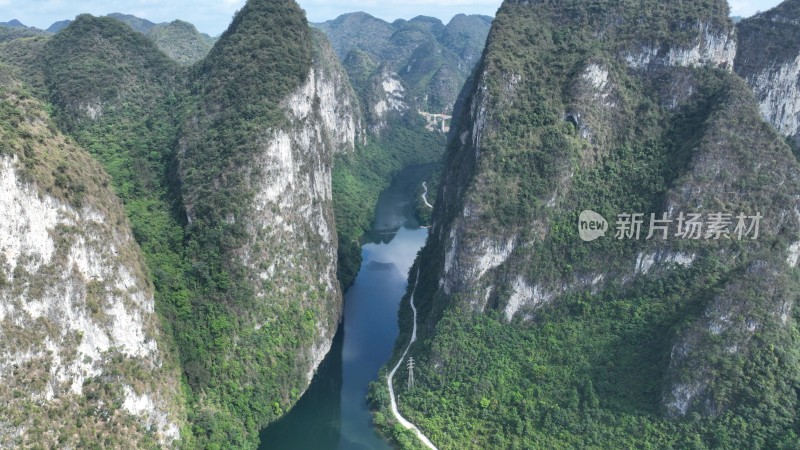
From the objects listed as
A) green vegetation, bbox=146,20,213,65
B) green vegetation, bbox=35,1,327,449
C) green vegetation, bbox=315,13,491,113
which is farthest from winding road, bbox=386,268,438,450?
green vegetation, bbox=315,13,491,113

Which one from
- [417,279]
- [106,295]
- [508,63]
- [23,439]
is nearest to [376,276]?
[417,279]

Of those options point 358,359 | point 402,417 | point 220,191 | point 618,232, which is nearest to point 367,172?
point 358,359

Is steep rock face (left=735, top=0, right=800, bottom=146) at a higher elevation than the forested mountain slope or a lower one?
higher

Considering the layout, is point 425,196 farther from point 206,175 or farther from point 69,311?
point 69,311

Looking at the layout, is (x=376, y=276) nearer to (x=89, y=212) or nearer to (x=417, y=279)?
(x=417, y=279)

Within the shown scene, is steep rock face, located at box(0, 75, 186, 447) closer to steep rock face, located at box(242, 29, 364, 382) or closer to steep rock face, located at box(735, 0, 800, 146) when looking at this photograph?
steep rock face, located at box(242, 29, 364, 382)

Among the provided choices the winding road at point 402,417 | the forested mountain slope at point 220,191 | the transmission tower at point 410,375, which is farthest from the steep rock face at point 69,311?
the transmission tower at point 410,375
